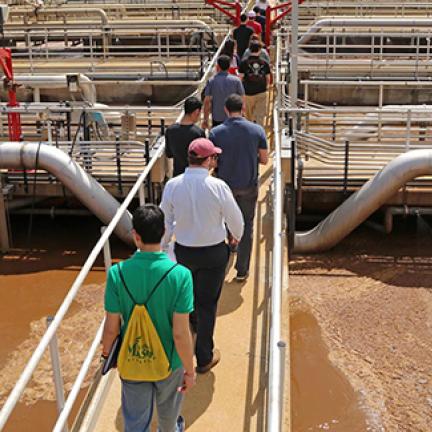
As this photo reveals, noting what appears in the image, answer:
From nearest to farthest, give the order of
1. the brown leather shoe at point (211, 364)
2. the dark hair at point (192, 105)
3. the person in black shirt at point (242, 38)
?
the brown leather shoe at point (211, 364), the dark hair at point (192, 105), the person in black shirt at point (242, 38)

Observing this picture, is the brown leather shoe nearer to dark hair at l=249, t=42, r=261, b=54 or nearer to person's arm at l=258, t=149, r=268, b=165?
person's arm at l=258, t=149, r=268, b=165

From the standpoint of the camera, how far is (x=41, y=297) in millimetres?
9867

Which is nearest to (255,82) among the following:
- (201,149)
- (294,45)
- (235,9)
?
(294,45)

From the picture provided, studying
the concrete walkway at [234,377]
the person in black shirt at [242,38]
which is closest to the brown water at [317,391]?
the concrete walkway at [234,377]

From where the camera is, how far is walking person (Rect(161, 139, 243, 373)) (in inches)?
177

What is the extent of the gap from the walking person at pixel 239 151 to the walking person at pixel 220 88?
215 centimetres

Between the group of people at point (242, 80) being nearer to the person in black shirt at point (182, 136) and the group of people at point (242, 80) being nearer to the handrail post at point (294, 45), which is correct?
the handrail post at point (294, 45)

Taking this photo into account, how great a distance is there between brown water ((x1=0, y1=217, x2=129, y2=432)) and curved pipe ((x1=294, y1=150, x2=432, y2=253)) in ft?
9.55

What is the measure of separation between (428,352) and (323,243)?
2.93 meters

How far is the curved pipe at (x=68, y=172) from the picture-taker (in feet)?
33.6

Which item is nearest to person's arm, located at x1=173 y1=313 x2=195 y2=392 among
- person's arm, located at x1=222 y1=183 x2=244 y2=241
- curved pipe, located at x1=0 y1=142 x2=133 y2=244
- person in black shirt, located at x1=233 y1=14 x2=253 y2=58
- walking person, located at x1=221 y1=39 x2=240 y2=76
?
person's arm, located at x1=222 y1=183 x2=244 y2=241

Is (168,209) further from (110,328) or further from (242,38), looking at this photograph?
(242,38)

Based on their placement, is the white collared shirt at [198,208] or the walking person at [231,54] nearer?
the white collared shirt at [198,208]

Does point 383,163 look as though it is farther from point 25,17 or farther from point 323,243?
point 25,17
